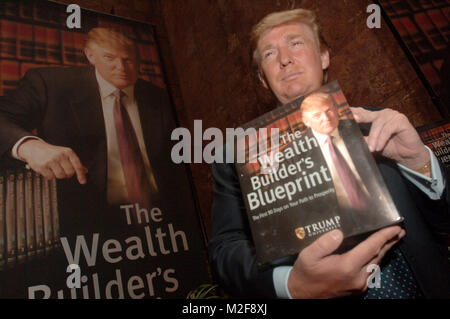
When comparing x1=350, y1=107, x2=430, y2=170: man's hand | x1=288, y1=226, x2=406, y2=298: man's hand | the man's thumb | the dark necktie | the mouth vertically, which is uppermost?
the mouth

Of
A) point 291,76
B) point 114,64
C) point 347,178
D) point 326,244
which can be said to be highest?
point 114,64

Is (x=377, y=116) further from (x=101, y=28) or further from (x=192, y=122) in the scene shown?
(x=101, y=28)

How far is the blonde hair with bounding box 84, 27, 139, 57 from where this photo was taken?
249cm

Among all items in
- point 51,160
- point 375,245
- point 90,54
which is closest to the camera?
point 375,245

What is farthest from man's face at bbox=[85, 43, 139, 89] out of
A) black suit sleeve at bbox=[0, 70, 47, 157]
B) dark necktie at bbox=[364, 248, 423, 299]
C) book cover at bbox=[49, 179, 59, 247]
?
dark necktie at bbox=[364, 248, 423, 299]

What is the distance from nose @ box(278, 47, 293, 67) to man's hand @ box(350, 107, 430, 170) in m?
0.38

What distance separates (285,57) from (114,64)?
6.33 ft

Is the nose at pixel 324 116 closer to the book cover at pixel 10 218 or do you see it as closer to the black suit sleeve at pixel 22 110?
the book cover at pixel 10 218

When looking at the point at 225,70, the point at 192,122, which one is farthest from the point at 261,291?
the point at 192,122

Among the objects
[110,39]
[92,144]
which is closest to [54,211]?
[92,144]

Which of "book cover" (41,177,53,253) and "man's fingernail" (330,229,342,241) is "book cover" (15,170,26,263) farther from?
"man's fingernail" (330,229,342,241)

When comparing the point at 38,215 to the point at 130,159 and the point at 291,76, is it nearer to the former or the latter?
the point at 130,159

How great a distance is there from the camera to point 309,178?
72cm

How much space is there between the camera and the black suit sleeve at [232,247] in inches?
30.8
